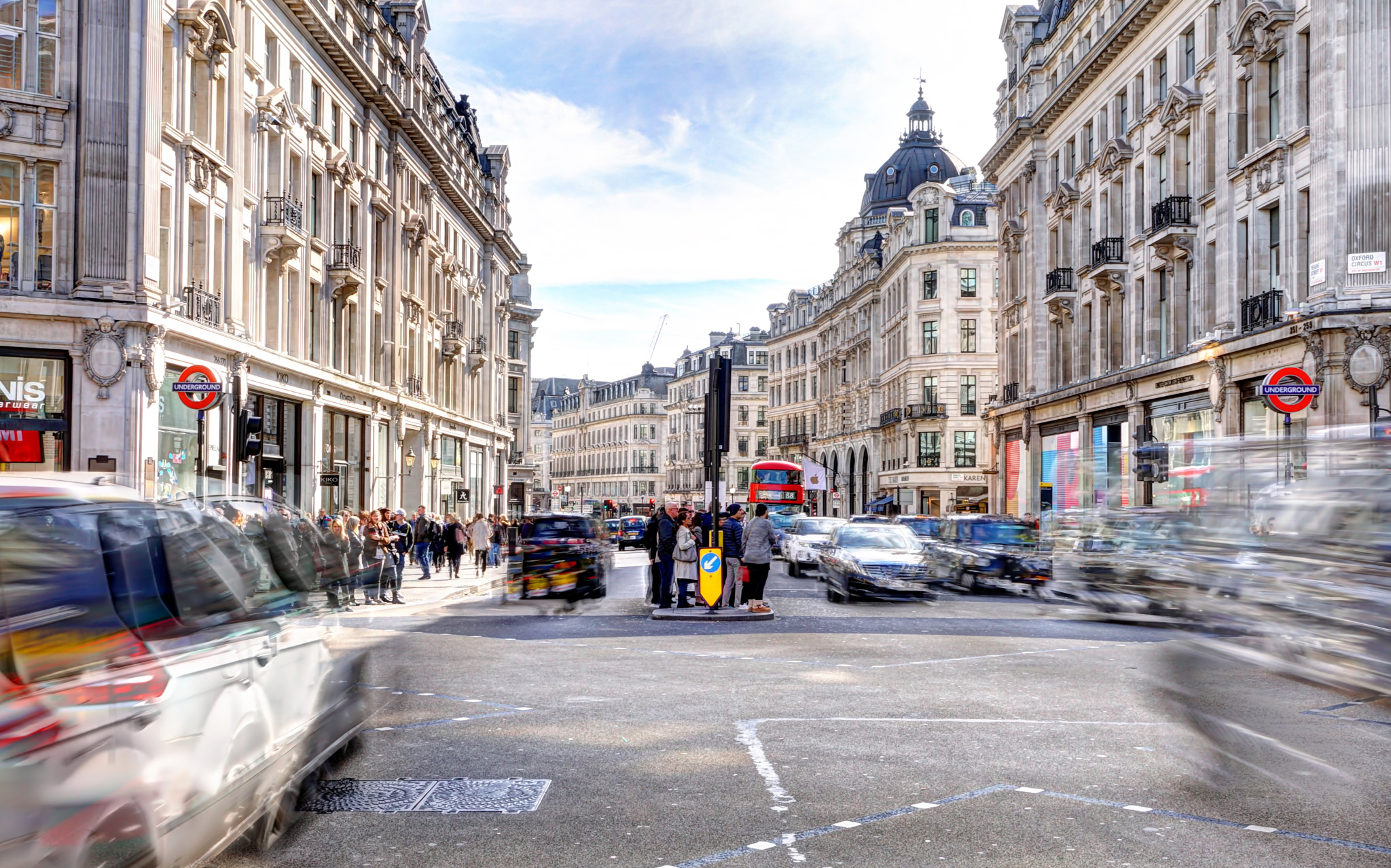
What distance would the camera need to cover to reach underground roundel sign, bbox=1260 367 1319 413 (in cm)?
2339

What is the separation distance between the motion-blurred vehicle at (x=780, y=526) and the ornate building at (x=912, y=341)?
980 centimetres

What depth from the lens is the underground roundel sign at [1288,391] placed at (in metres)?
23.4

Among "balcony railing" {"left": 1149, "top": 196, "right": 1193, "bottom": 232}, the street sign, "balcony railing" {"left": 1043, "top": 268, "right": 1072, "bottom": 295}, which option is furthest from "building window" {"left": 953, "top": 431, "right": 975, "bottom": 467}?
the street sign

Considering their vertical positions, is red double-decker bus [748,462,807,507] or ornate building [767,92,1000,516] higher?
ornate building [767,92,1000,516]

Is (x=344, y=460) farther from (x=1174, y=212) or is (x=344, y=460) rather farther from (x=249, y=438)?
(x=1174, y=212)

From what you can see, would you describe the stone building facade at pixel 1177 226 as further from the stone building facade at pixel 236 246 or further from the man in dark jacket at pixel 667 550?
the stone building facade at pixel 236 246

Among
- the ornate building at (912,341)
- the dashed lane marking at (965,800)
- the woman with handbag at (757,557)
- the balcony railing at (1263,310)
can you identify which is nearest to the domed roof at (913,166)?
the ornate building at (912,341)

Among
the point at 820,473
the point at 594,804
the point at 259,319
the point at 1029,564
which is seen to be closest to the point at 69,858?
the point at 594,804

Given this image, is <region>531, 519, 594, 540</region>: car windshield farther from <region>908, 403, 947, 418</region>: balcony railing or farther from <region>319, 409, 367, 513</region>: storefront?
<region>908, 403, 947, 418</region>: balcony railing

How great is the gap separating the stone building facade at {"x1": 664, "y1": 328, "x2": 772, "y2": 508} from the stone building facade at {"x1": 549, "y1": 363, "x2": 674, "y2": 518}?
3.25 m

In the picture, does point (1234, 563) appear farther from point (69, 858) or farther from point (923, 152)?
point (923, 152)

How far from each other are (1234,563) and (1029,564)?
19061 mm

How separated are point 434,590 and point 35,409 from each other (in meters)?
8.65

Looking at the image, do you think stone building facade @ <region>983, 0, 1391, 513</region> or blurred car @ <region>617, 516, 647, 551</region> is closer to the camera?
stone building facade @ <region>983, 0, 1391, 513</region>
